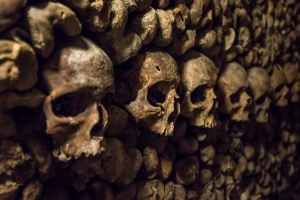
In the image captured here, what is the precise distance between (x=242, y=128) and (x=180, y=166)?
405 millimetres

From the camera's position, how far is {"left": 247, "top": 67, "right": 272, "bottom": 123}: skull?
5.86ft

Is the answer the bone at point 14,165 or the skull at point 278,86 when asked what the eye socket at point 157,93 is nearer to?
the bone at point 14,165

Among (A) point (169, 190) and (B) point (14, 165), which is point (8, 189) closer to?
(B) point (14, 165)

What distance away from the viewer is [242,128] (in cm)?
183

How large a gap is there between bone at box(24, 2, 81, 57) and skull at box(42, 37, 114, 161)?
0.14ft

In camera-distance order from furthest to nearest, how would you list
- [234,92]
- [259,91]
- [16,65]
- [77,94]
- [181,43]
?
[259,91] < [234,92] < [181,43] < [77,94] < [16,65]

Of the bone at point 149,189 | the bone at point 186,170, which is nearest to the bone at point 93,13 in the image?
the bone at point 149,189

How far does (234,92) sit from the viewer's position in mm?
1646

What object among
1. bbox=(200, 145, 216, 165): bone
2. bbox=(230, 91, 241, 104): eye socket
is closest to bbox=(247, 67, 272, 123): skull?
bbox=(230, 91, 241, 104): eye socket

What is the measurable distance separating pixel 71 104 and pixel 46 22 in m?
0.20

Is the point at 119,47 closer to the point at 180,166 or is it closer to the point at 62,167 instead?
the point at 62,167

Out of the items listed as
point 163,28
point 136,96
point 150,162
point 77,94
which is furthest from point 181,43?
point 77,94

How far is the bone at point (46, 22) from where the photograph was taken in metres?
0.98

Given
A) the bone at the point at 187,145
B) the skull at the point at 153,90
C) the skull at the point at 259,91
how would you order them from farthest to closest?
the skull at the point at 259,91
the bone at the point at 187,145
the skull at the point at 153,90
